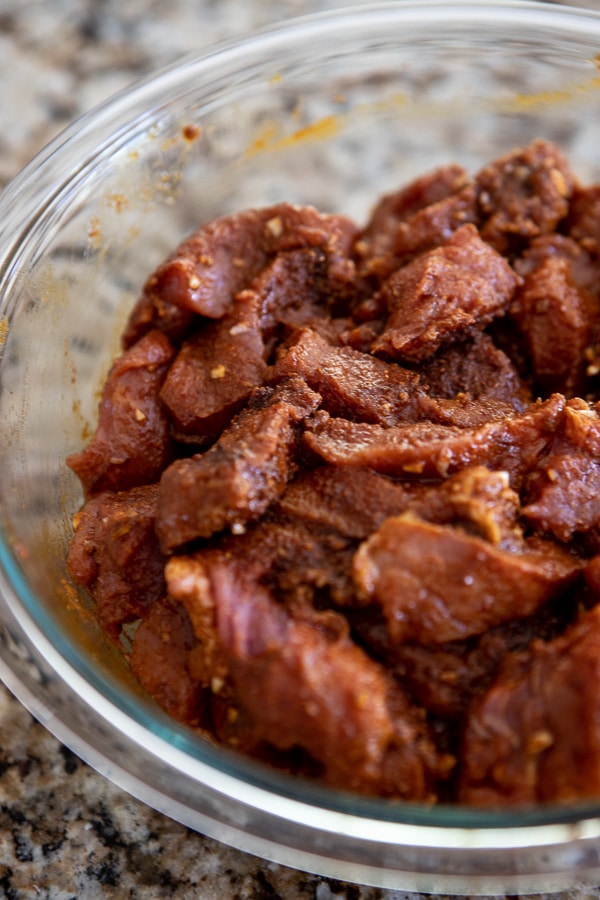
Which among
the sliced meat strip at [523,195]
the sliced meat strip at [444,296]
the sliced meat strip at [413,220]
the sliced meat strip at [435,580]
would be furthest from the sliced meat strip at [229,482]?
the sliced meat strip at [523,195]

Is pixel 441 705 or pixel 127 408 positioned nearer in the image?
pixel 441 705

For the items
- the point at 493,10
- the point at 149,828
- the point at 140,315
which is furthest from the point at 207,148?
the point at 149,828

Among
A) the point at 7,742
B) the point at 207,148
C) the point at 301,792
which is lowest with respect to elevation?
the point at 7,742

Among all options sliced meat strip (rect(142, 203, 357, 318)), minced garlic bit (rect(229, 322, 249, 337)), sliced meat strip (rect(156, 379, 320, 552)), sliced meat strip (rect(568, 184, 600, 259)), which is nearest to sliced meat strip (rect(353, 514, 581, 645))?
sliced meat strip (rect(156, 379, 320, 552))

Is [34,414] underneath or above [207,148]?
underneath

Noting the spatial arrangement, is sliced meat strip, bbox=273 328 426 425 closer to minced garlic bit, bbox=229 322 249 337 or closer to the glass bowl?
minced garlic bit, bbox=229 322 249 337

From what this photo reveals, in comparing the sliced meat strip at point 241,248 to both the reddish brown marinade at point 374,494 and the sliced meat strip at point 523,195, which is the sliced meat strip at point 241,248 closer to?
the reddish brown marinade at point 374,494

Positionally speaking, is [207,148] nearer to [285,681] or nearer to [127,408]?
[127,408]
